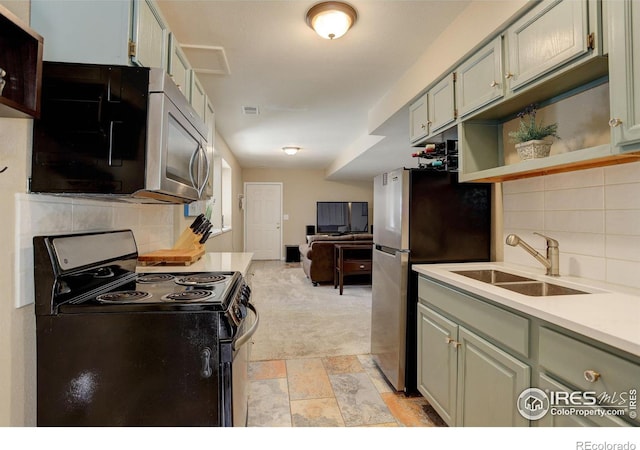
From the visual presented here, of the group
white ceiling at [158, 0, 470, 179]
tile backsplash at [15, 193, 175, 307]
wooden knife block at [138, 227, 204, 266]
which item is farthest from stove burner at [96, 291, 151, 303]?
white ceiling at [158, 0, 470, 179]

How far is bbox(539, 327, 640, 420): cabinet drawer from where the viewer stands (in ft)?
2.77

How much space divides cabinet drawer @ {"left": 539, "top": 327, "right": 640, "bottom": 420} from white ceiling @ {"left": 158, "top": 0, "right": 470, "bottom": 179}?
1.93 m

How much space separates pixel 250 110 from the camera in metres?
3.81

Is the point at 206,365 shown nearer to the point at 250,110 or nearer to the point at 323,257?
the point at 250,110

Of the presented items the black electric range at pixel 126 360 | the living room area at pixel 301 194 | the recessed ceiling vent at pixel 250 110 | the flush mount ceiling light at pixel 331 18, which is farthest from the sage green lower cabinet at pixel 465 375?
the living room area at pixel 301 194

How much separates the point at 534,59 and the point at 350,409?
2.10 meters

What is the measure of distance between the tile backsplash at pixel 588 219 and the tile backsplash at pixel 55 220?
2312 millimetres

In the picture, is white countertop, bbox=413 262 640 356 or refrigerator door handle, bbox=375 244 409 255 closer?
white countertop, bbox=413 262 640 356

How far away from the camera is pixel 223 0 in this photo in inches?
74.3

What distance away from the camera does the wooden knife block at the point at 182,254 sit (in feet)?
6.26

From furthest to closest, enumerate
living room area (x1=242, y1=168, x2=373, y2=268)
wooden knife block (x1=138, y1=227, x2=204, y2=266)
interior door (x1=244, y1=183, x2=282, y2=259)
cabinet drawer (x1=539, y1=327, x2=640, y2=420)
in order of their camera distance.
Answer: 1. living room area (x1=242, y1=168, x2=373, y2=268)
2. interior door (x1=244, y1=183, x2=282, y2=259)
3. wooden knife block (x1=138, y1=227, x2=204, y2=266)
4. cabinet drawer (x1=539, y1=327, x2=640, y2=420)

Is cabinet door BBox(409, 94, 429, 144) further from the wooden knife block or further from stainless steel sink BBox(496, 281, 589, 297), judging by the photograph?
the wooden knife block

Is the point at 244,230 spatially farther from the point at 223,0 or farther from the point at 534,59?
the point at 534,59

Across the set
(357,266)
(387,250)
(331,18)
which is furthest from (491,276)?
(357,266)
